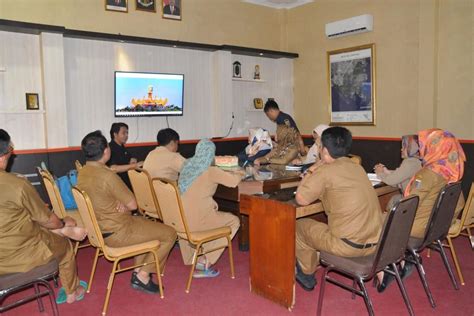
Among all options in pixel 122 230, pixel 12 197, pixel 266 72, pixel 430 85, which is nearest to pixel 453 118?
pixel 430 85

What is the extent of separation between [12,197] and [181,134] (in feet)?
14.1

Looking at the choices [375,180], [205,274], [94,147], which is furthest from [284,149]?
[94,147]

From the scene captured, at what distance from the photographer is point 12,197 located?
7.41 feet

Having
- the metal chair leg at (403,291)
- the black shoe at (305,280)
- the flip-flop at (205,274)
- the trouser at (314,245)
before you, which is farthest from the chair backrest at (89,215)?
the metal chair leg at (403,291)

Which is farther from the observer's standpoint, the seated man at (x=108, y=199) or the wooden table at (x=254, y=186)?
the wooden table at (x=254, y=186)

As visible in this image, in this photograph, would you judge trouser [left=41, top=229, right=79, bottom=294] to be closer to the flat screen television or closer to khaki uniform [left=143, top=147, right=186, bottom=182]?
khaki uniform [left=143, top=147, right=186, bottom=182]

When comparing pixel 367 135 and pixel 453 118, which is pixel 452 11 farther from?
pixel 367 135

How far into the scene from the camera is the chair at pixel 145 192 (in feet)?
11.7

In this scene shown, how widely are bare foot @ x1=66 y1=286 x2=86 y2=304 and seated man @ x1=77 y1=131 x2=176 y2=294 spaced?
43cm

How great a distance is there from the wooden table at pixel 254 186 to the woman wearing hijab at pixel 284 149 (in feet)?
1.22

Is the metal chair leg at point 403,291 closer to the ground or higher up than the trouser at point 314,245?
closer to the ground

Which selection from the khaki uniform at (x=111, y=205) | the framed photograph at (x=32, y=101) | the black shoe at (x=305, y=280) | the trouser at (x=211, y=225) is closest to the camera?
the khaki uniform at (x=111, y=205)

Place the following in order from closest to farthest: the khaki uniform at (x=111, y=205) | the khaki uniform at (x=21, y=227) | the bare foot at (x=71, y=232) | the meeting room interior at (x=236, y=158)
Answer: the khaki uniform at (x=21, y=227)
the meeting room interior at (x=236, y=158)
the bare foot at (x=71, y=232)
the khaki uniform at (x=111, y=205)

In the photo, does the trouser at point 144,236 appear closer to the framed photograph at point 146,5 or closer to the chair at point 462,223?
the chair at point 462,223
